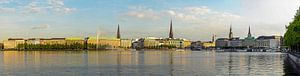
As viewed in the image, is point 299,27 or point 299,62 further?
point 299,27

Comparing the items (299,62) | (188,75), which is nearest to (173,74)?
(188,75)

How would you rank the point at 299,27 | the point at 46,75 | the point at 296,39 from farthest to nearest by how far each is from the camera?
the point at 296,39
the point at 299,27
the point at 46,75

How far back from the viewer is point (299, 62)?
45.7 meters

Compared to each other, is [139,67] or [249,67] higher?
[139,67]

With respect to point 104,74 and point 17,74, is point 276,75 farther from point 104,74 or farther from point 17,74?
point 17,74

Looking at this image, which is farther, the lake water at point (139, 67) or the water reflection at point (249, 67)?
the water reflection at point (249, 67)

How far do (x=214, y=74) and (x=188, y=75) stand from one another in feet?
10.6

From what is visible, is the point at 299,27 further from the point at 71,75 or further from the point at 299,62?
the point at 71,75

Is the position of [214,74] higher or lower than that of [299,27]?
lower

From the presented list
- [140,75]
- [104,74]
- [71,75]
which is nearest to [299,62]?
[140,75]

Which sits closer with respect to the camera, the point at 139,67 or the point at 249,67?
the point at 139,67

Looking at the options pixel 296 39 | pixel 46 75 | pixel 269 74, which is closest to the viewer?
pixel 46 75

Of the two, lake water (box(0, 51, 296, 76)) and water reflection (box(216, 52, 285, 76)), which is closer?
lake water (box(0, 51, 296, 76))

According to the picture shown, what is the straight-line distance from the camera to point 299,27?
165 ft
